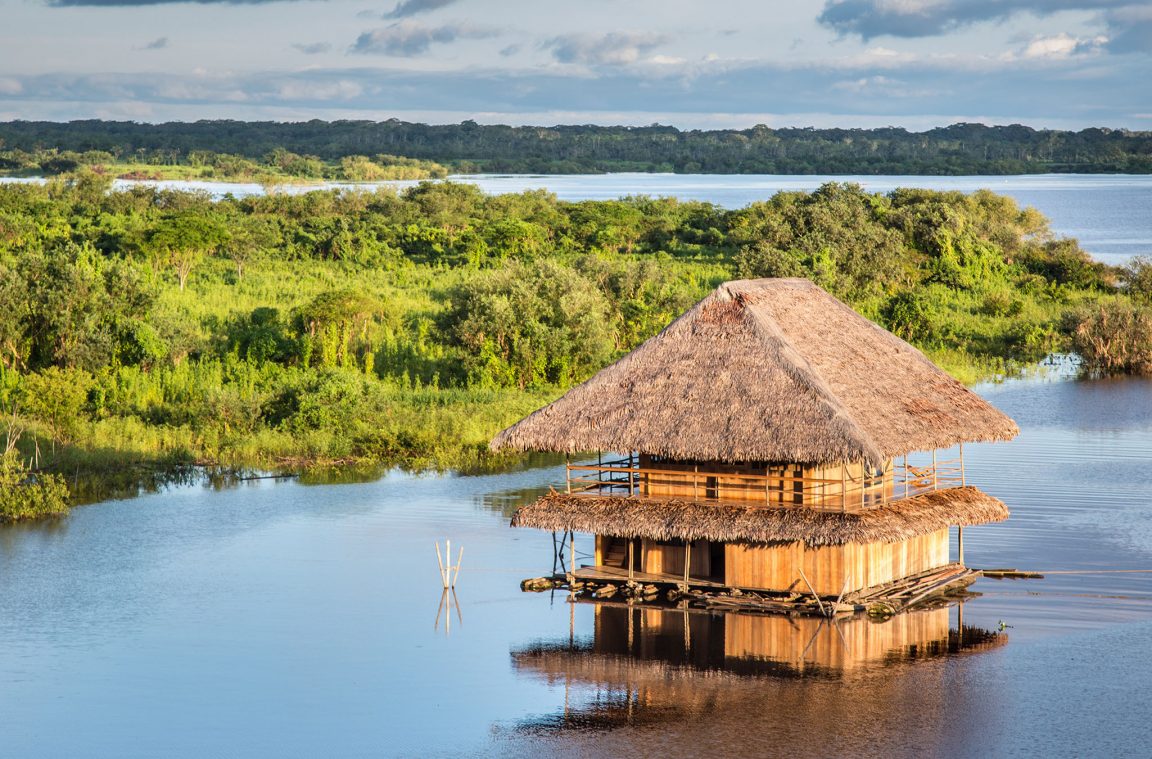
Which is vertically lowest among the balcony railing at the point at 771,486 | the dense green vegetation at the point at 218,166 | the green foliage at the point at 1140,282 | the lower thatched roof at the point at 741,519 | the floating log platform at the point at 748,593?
the floating log platform at the point at 748,593

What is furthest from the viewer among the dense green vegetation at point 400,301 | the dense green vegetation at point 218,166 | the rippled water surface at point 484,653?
the dense green vegetation at point 218,166

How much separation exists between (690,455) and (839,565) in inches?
100

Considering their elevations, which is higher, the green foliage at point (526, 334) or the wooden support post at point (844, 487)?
the green foliage at point (526, 334)

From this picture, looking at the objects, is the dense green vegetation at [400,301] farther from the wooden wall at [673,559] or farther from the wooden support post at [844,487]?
the wooden support post at [844,487]

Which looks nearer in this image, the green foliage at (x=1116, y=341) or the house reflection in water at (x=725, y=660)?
the house reflection in water at (x=725, y=660)

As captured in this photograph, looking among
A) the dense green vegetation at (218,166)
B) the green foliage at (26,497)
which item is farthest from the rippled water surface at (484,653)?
the dense green vegetation at (218,166)

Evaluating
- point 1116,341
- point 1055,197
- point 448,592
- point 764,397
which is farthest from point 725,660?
point 1055,197

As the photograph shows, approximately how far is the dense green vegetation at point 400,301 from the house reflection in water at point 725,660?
14.0 meters

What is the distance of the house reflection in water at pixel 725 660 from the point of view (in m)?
18.3

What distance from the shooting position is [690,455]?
Answer: 21984 millimetres

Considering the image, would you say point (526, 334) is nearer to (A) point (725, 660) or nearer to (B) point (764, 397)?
(B) point (764, 397)

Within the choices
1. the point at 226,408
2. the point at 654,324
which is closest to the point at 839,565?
the point at 226,408

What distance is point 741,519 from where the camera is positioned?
2150 centimetres

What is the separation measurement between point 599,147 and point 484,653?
17403 cm
